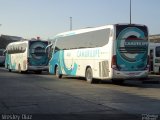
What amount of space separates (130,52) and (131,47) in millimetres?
269

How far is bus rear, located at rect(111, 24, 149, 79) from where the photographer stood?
72.7 ft

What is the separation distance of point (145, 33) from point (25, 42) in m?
17.5

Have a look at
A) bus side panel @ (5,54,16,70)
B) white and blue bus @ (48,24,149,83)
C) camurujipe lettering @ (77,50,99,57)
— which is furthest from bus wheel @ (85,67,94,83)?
bus side panel @ (5,54,16,70)

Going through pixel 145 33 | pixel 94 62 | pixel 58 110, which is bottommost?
pixel 58 110

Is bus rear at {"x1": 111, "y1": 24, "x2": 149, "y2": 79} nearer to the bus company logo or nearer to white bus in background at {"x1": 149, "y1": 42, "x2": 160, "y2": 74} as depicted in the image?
the bus company logo

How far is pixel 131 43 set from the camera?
22484 mm

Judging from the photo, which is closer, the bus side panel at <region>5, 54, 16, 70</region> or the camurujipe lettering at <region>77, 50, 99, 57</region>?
the camurujipe lettering at <region>77, 50, 99, 57</region>

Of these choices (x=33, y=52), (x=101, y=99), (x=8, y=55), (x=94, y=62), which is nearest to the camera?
(x=101, y=99)

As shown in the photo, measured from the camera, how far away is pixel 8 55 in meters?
45.7

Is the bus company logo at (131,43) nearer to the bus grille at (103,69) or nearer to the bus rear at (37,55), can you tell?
the bus grille at (103,69)

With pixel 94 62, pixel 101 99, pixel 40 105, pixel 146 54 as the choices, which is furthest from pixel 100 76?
pixel 40 105

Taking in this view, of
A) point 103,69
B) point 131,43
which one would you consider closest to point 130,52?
point 131,43

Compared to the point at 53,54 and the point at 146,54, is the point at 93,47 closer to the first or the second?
the point at 146,54

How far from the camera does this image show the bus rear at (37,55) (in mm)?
37406
